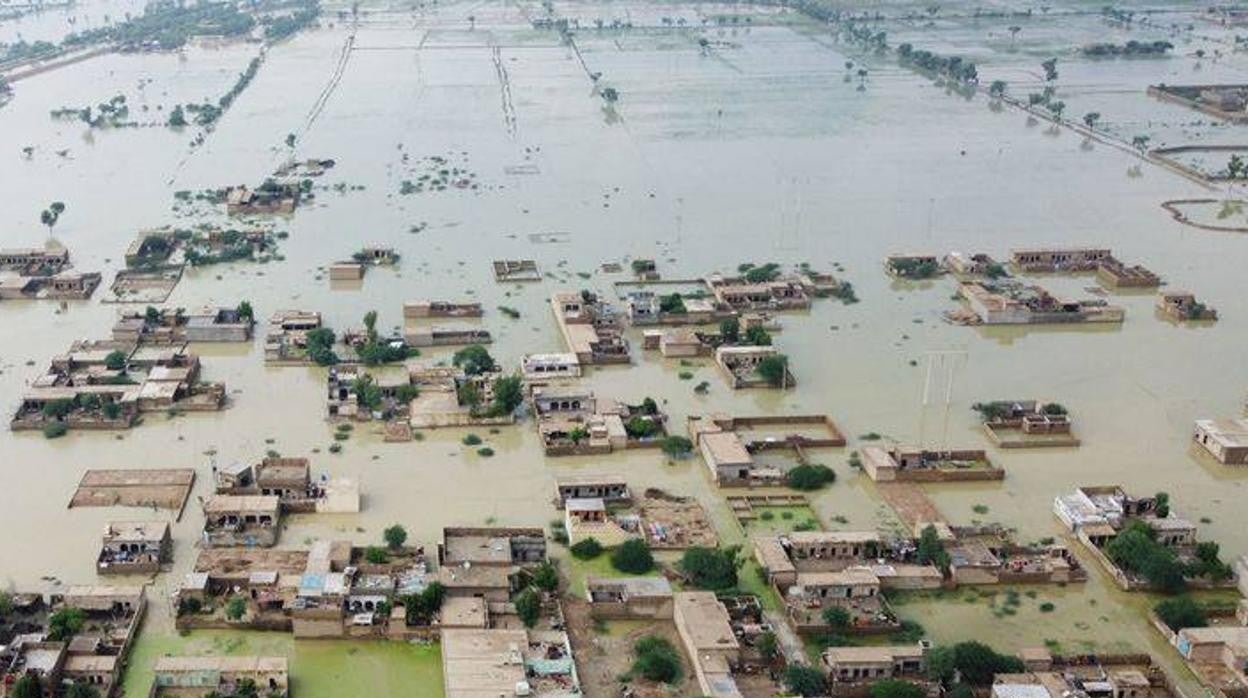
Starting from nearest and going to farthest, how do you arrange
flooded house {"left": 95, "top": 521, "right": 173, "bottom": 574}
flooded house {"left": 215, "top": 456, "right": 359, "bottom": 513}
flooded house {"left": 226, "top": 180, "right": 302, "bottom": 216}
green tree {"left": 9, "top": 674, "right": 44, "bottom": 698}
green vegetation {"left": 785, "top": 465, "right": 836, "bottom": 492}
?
green tree {"left": 9, "top": 674, "right": 44, "bottom": 698}, flooded house {"left": 95, "top": 521, "right": 173, "bottom": 574}, flooded house {"left": 215, "top": 456, "right": 359, "bottom": 513}, green vegetation {"left": 785, "top": 465, "right": 836, "bottom": 492}, flooded house {"left": 226, "top": 180, "right": 302, "bottom": 216}

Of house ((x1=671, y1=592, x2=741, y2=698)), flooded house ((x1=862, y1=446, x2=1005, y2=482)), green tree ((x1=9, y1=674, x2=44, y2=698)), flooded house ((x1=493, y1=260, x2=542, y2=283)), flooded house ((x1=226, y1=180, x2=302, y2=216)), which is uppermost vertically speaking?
flooded house ((x1=226, y1=180, x2=302, y2=216))

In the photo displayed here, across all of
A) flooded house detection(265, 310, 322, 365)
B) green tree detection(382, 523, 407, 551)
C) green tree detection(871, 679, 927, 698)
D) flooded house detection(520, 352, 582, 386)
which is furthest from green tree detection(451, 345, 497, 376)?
green tree detection(871, 679, 927, 698)

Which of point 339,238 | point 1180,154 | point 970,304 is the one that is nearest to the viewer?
point 970,304

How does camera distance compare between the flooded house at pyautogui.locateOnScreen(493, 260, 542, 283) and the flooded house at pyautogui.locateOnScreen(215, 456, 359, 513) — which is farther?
the flooded house at pyautogui.locateOnScreen(493, 260, 542, 283)

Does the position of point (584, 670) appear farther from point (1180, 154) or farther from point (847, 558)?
point (1180, 154)

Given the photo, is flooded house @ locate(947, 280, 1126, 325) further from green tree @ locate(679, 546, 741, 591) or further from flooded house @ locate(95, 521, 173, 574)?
flooded house @ locate(95, 521, 173, 574)

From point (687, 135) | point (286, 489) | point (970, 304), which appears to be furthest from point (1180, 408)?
point (687, 135)

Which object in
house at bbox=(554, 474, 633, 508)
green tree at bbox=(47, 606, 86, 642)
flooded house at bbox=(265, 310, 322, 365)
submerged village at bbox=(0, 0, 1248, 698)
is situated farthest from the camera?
flooded house at bbox=(265, 310, 322, 365)
